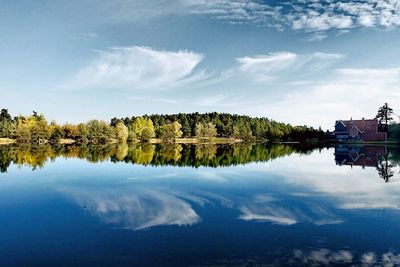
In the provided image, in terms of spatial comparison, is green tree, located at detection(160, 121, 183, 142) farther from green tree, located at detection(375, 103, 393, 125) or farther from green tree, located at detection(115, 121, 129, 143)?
green tree, located at detection(375, 103, 393, 125)

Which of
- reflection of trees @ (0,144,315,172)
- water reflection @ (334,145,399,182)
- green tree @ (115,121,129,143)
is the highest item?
green tree @ (115,121,129,143)

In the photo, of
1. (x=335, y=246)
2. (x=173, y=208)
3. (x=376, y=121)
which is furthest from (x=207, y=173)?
(x=376, y=121)

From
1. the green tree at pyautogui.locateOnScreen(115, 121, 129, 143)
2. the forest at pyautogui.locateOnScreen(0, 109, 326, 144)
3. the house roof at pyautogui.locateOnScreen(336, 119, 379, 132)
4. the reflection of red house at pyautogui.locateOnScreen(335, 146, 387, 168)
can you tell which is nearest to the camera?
the reflection of red house at pyautogui.locateOnScreen(335, 146, 387, 168)

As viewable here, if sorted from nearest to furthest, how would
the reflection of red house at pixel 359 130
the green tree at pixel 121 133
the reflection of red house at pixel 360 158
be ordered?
the reflection of red house at pixel 360 158, the reflection of red house at pixel 359 130, the green tree at pixel 121 133

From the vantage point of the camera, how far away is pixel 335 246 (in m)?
8.73

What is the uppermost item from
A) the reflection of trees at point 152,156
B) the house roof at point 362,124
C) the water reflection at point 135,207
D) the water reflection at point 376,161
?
the house roof at point 362,124

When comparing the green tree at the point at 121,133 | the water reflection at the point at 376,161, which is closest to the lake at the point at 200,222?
the water reflection at the point at 376,161

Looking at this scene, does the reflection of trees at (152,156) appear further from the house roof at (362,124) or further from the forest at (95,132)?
the house roof at (362,124)

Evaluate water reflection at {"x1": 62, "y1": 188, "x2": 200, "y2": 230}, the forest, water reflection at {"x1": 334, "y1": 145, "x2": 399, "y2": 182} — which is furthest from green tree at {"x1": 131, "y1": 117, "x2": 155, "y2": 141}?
water reflection at {"x1": 62, "y1": 188, "x2": 200, "y2": 230}

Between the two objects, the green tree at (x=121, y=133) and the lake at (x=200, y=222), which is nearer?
the lake at (x=200, y=222)

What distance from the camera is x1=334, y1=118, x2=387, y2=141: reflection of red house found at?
250ft

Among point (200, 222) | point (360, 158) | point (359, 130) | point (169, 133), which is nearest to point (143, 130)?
point (169, 133)

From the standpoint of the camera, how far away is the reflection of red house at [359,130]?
76.3 metres

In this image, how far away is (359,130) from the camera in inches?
3142
